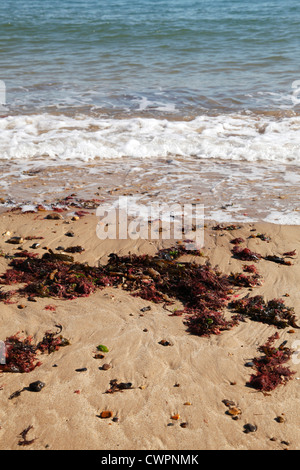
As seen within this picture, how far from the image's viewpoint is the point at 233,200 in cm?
660

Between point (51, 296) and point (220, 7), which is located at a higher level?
point (220, 7)

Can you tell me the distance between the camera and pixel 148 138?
916 cm

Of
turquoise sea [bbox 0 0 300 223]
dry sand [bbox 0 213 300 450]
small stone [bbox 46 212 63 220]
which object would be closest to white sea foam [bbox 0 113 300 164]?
turquoise sea [bbox 0 0 300 223]

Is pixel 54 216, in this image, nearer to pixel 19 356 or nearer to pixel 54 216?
pixel 54 216

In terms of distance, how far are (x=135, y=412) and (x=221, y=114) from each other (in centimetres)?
890

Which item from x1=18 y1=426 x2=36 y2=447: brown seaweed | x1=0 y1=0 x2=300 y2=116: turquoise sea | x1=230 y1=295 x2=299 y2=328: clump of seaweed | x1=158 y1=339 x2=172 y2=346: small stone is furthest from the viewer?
x1=0 y1=0 x2=300 y2=116: turquoise sea

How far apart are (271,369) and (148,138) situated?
6501 millimetres

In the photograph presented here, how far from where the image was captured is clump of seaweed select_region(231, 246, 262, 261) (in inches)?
200

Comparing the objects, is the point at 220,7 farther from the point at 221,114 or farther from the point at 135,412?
→ the point at 135,412

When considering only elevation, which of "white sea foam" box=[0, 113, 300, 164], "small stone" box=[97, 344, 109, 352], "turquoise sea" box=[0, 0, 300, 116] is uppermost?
"turquoise sea" box=[0, 0, 300, 116]

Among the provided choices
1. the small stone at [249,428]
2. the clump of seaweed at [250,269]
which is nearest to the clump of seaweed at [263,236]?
the clump of seaweed at [250,269]

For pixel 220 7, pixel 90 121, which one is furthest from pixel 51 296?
pixel 220 7

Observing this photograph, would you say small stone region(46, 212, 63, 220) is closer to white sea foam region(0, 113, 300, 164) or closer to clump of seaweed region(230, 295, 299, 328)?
white sea foam region(0, 113, 300, 164)

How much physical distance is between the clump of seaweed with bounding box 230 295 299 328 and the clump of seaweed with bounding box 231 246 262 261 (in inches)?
28.0
